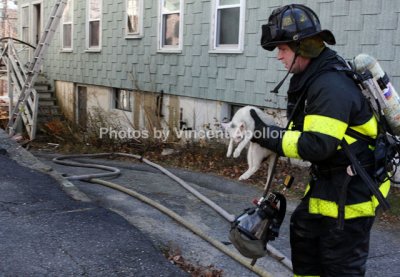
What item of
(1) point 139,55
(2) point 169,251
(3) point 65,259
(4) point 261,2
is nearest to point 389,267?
(2) point 169,251

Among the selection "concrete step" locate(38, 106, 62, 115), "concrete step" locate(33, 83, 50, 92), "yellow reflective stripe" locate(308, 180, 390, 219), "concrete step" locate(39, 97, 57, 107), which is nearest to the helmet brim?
"yellow reflective stripe" locate(308, 180, 390, 219)

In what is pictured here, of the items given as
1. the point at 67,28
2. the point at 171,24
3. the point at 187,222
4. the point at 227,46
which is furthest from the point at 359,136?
the point at 67,28

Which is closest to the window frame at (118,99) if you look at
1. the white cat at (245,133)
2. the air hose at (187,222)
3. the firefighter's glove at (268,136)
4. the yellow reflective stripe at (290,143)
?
the air hose at (187,222)

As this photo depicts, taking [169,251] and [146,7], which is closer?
[169,251]

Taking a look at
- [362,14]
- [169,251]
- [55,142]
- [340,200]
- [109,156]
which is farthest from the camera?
[55,142]

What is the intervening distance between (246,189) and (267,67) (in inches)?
89.9

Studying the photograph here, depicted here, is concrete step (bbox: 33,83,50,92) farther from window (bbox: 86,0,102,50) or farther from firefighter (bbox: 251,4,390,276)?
firefighter (bbox: 251,4,390,276)

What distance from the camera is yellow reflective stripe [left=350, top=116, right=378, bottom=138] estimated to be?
96.5 inches

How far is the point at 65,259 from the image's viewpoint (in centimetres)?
349

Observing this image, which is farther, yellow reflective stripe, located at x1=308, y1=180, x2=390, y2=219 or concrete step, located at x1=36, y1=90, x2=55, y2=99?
concrete step, located at x1=36, y1=90, x2=55, y2=99

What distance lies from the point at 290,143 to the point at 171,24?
8.39 meters

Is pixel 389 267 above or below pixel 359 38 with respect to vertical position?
below

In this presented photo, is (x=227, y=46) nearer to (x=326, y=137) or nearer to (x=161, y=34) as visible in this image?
(x=161, y=34)

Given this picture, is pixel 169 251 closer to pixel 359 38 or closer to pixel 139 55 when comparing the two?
pixel 359 38
